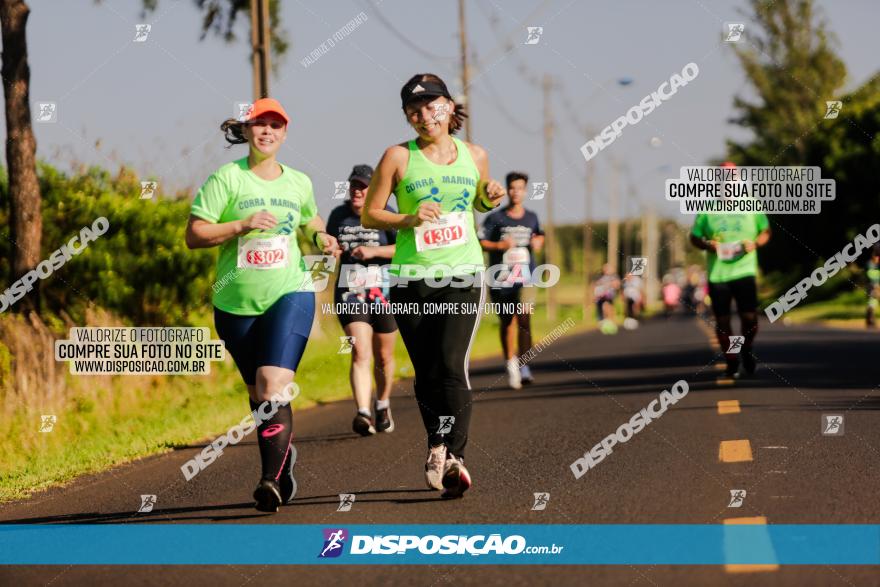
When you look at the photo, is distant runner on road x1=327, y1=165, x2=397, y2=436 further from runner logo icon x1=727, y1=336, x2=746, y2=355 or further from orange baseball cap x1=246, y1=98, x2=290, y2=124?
runner logo icon x1=727, y1=336, x2=746, y2=355

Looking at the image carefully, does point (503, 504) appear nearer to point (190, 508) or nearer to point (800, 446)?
point (190, 508)

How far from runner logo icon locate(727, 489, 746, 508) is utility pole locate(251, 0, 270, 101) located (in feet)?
36.1

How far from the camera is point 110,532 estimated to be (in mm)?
6758

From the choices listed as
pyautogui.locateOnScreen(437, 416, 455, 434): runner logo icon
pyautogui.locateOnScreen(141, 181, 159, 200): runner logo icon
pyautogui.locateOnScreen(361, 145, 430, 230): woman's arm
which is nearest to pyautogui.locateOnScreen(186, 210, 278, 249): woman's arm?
pyautogui.locateOnScreen(361, 145, 430, 230): woman's arm

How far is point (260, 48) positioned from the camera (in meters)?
17.0

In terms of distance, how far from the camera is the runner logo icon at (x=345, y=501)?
7124 millimetres

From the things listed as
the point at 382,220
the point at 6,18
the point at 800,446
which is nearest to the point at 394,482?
the point at 382,220

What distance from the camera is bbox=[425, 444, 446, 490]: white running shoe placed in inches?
286

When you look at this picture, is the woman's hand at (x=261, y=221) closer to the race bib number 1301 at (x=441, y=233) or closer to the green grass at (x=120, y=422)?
the race bib number 1301 at (x=441, y=233)

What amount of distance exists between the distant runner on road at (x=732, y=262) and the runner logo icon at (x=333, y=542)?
8148mm

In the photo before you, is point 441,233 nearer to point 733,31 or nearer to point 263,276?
point 263,276

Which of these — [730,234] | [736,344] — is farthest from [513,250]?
[736,344]

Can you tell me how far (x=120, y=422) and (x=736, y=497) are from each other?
7058 mm

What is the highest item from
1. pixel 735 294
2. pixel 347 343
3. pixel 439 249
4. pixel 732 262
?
pixel 439 249
